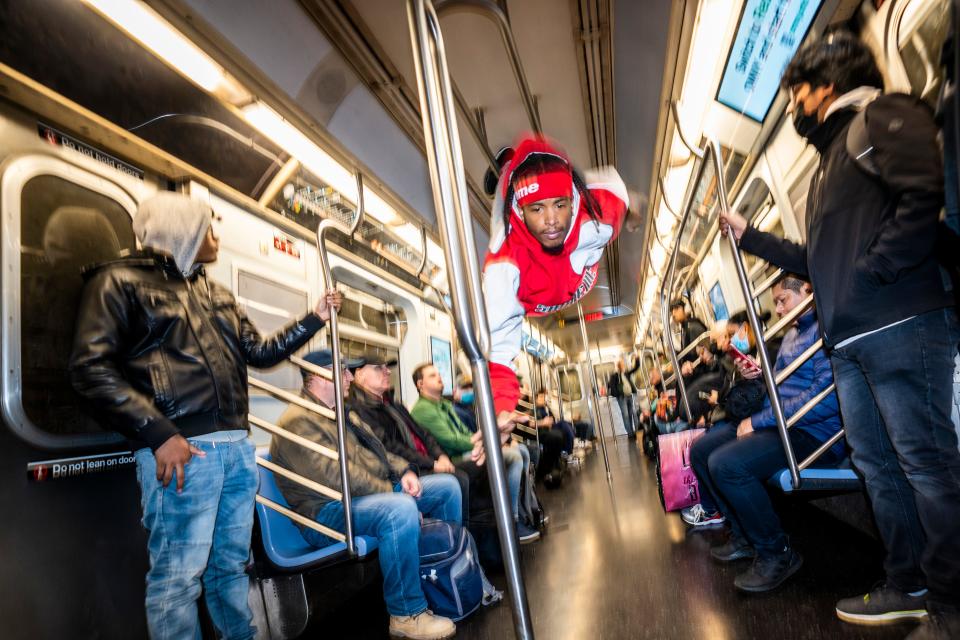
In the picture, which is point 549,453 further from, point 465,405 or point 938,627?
point 938,627

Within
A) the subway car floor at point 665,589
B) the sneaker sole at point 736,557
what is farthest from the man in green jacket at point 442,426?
the sneaker sole at point 736,557

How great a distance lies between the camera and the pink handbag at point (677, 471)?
2992 millimetres

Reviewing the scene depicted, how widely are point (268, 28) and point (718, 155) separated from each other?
2.26 meters

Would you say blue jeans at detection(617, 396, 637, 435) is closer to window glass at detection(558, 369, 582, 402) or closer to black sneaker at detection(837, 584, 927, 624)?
window glass at detection(558, 369, 582, 402)

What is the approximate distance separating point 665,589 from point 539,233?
59.3 inches

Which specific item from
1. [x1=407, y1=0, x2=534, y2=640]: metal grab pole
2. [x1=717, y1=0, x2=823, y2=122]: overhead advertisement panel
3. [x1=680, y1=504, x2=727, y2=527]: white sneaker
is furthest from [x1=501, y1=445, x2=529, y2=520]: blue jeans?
[x1=407, y1=0, x2=534, y2=640]: metal grab pole

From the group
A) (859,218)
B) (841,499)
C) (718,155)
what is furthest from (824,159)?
(841,499)

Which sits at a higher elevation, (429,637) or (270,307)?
(270,307)

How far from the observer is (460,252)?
0.78 metres

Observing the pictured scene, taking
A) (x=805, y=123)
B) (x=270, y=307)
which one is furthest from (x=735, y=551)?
(x=270, y=307)

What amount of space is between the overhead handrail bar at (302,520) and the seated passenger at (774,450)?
5.29ft

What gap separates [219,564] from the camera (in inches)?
67.2

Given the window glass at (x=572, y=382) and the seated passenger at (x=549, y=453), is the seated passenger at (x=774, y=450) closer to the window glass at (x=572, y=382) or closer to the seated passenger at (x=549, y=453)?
the seated passenger at (x=549, y=453)

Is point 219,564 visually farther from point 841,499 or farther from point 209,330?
point 841,499
